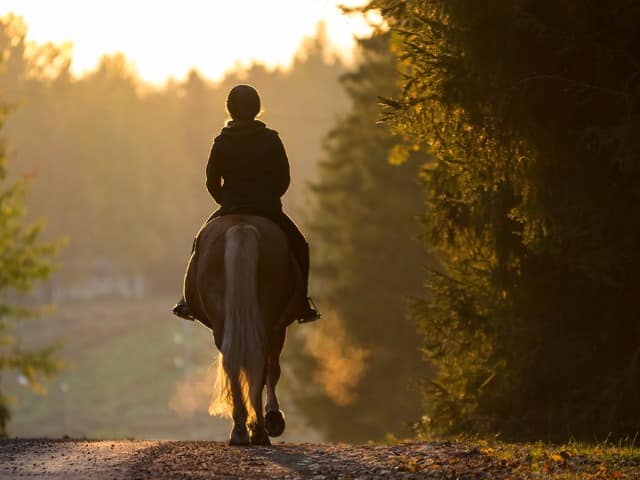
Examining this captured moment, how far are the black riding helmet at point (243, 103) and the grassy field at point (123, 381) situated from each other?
139 feet

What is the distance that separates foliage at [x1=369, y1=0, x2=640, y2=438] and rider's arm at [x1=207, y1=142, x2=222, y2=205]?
2374 millimetres

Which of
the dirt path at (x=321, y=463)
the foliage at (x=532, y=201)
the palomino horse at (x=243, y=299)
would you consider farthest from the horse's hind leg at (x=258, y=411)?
Result: the foliage at (x=532, y=201)

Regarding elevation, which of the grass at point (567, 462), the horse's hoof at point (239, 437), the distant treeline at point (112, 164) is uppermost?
the distant treeline at point (112, 164)

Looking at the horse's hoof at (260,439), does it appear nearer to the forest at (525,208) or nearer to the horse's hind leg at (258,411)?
the horse's hind leg at (258,411)

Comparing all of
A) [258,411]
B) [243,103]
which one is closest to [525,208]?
[243,103]

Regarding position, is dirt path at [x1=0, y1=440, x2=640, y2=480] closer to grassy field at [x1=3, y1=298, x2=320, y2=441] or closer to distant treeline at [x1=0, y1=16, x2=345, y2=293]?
grassy field at [x1=3, y1=298, x2=320, y2=441]

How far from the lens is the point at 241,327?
10.3m

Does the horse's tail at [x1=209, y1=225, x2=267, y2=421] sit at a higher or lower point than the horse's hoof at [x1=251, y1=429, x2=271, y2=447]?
higher

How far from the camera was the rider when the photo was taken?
11.4 metres

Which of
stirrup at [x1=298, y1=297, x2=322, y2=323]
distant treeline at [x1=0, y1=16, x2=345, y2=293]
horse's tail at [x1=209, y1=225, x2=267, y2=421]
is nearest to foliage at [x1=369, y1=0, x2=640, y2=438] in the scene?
stirrup at [x1=298, y1=297, x2=322, y2=323]

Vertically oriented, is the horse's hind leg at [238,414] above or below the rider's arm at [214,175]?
below

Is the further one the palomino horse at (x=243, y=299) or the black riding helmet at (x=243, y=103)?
the black riding helmet at (x=243, y=103)

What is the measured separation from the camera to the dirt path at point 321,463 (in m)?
8.78

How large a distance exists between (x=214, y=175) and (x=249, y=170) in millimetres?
356
